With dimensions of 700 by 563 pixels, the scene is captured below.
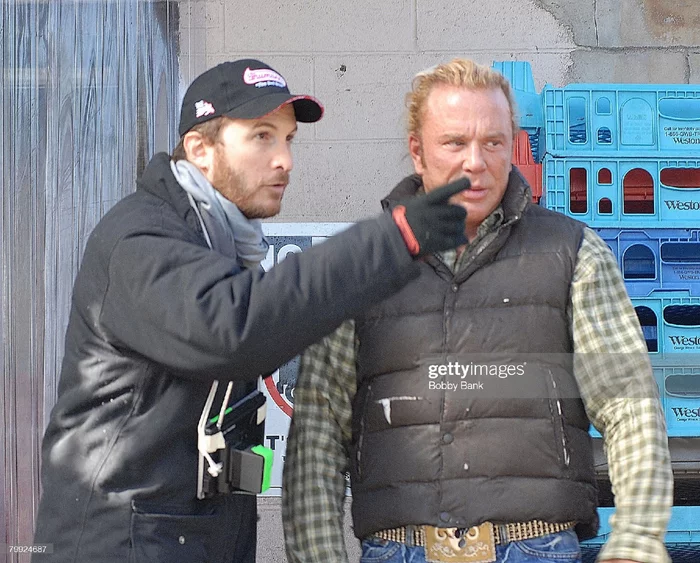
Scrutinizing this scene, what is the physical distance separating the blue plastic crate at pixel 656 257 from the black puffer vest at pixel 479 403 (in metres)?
1.30

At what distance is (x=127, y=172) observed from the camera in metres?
2.89

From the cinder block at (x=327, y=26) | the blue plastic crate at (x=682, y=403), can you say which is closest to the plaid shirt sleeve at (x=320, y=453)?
the blue plastic crate at (x=682, y=403)

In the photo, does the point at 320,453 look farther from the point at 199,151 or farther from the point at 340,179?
the point at 340,179

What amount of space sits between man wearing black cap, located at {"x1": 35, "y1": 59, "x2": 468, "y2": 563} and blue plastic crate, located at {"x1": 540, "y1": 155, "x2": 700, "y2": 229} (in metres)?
1.54

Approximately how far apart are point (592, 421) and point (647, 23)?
2481 mm

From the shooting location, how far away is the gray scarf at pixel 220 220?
1693mm

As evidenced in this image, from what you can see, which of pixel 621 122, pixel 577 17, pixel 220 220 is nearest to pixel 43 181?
pixel 220 220

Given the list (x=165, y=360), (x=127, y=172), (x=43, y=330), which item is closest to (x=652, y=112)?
(x=127, y=172)

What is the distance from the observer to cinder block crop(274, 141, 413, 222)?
386cm

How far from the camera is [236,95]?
1817 mm

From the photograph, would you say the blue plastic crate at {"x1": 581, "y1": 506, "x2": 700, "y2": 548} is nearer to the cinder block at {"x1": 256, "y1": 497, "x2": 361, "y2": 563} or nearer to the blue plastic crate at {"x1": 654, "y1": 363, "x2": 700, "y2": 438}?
the blue plastic crate at {"x1": 654, "y1": 363, "x2": 700, "y2": 438}

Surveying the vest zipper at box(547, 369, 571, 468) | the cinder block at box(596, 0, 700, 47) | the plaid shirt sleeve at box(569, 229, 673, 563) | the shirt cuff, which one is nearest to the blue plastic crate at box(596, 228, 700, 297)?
the cinder block at box(596, 0, 700, 47)

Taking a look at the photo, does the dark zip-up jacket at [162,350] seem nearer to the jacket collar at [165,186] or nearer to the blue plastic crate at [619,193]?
the jacket collar at [165,186]

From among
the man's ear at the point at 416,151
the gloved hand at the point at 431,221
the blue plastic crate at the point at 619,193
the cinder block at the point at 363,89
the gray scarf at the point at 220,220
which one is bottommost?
the gloved hand at the point at 431,221
